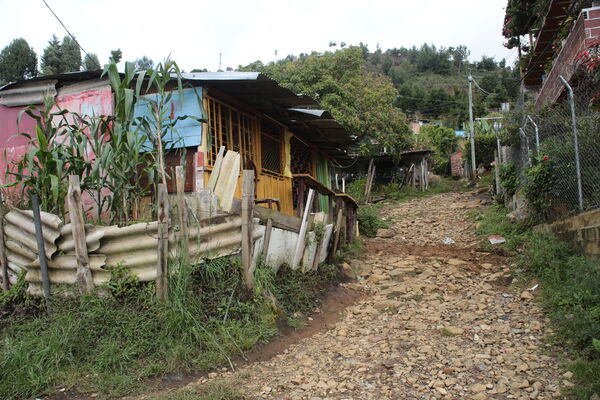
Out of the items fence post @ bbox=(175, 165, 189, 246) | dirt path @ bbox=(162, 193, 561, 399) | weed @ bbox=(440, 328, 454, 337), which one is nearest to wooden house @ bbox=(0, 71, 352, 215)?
fence post @ bbox=(175, 165, 189, 246)

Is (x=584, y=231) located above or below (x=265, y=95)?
below

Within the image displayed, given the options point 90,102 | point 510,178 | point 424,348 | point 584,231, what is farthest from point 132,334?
point 510,178

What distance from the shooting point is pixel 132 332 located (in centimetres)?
378

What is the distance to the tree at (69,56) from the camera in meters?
21.6

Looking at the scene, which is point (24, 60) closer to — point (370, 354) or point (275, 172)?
point (275, 172)

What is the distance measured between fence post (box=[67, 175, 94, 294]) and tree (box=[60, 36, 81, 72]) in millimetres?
20514

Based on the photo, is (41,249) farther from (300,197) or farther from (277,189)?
(277,189)

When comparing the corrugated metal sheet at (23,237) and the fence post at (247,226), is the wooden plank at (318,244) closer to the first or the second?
the fence post at (247,226)

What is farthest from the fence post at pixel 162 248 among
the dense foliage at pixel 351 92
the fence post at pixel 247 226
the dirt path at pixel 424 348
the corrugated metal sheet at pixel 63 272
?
the dense foliage at pixel 351 92

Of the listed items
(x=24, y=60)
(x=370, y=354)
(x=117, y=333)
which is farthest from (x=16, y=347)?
(x=24, y=60)

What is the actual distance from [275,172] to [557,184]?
492cm

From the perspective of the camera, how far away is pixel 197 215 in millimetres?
4379

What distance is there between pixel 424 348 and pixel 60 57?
79.9ft

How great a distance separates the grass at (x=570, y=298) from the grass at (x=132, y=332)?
2.57 metres
